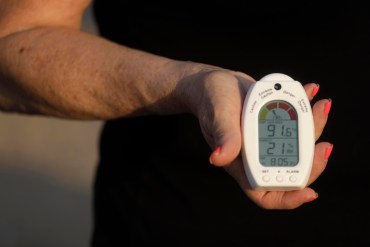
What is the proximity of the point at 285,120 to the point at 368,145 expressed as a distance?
0.24 m

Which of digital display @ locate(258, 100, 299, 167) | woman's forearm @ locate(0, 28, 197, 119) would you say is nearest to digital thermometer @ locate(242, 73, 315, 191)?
digital display @ locate(258, 100, 299, 167)

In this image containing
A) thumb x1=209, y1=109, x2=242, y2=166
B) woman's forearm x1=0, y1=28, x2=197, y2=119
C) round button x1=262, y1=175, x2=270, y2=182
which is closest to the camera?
thumb x1=209, y1=109, x2=242, y2=166

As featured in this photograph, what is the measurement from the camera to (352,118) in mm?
1757

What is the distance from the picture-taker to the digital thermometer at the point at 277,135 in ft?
4.90

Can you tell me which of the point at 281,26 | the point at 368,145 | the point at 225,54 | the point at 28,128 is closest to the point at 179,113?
the point at 225,54

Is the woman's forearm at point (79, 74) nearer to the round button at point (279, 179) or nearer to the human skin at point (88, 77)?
the human skin at point (88, 77)

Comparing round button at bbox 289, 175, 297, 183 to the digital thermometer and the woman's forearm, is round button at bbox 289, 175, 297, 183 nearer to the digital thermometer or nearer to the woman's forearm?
the digital thermometer

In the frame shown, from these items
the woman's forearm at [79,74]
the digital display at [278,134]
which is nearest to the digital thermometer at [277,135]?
the digital display at [278,134]

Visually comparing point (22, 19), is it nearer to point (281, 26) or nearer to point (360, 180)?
point (281, 26)

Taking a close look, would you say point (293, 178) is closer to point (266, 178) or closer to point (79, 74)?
point (266, 178)

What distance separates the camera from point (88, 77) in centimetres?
178

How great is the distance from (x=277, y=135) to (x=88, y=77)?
449 mm

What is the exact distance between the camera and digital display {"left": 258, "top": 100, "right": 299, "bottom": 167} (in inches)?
60.9

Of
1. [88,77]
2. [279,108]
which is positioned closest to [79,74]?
[88,77]
